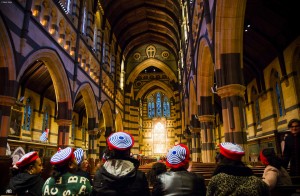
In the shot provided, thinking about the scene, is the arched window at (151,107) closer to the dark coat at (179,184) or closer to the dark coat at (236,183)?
the dark coat at (179,184)

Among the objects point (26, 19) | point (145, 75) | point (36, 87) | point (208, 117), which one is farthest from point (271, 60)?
point (145, 75)

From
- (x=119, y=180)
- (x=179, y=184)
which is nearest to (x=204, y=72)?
(x=179, y=184)

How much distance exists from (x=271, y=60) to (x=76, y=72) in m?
12.0

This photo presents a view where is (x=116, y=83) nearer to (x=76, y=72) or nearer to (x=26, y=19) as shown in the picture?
(x=76, y=72)

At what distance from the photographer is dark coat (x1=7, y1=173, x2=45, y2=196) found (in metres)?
2.86

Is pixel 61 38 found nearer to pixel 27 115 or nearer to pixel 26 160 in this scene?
pixel 27 115

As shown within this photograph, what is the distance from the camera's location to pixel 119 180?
2.05 m

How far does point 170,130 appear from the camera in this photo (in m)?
36.8

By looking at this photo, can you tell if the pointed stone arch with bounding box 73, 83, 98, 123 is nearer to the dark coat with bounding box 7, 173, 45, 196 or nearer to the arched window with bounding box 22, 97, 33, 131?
the arched window with bounding box 22, 97, 33, 131

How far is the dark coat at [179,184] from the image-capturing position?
7.50ft

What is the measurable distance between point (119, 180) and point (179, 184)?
62 cm

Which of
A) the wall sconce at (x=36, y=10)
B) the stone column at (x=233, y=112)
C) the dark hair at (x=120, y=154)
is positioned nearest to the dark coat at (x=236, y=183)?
the dark hair at (x=120, y=154)

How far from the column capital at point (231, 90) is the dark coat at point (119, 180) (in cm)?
666

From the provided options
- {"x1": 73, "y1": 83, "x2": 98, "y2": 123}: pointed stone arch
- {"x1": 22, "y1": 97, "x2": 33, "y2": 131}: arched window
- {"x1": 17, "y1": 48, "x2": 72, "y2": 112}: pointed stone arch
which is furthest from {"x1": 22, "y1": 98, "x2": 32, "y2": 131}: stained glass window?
{"x1": 17, "y1": 48, "x2": 72, "y2": 112}: pointed stone arch
